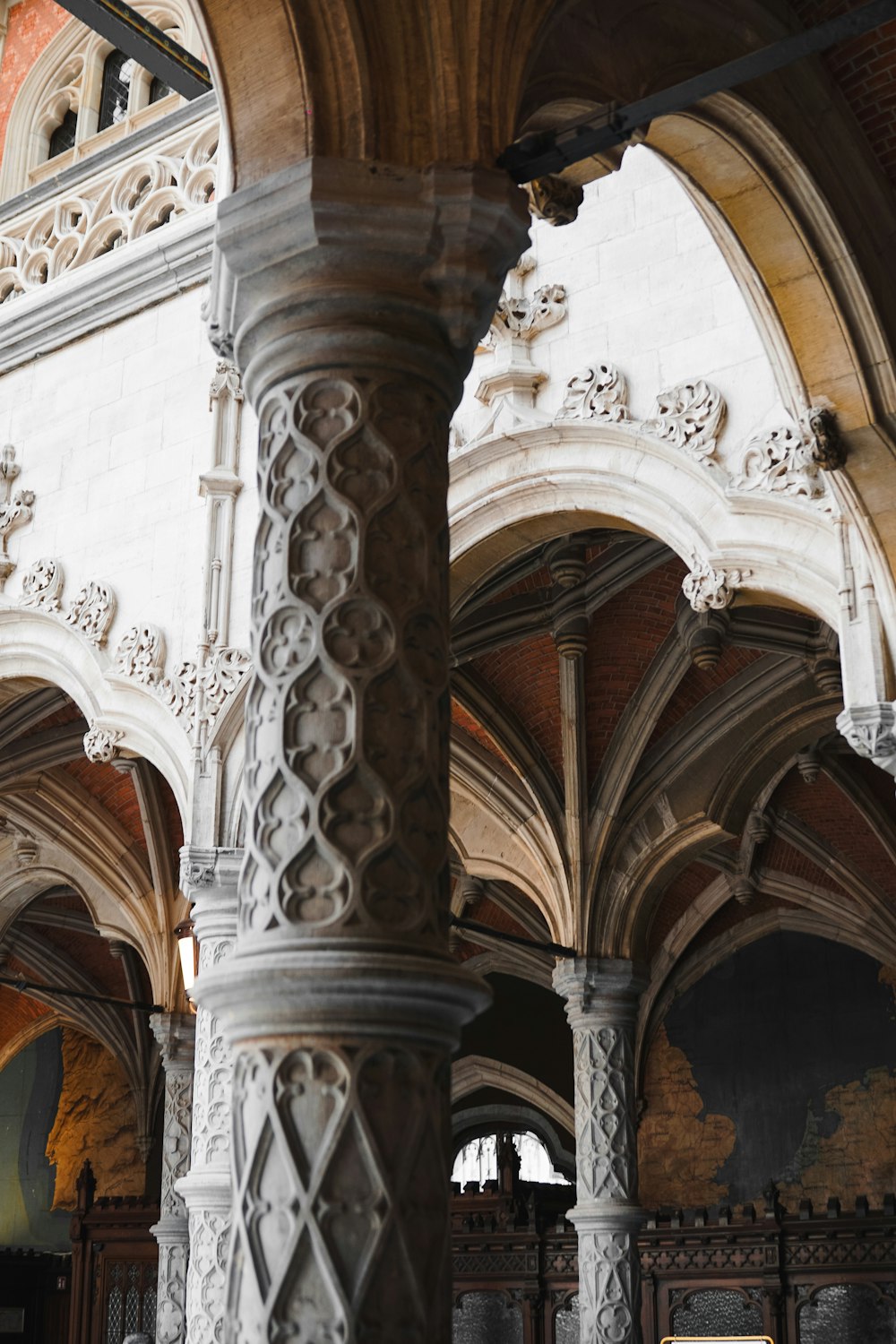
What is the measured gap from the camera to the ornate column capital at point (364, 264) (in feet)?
11.0

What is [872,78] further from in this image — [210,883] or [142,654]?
[142,654]

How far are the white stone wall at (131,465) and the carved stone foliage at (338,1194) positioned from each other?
6455 mm

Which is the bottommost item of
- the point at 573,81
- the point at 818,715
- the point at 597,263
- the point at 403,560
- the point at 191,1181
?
the point at 191,1181

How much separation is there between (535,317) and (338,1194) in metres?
6.48

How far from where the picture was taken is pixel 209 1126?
827 cm

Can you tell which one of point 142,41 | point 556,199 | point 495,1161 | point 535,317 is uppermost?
point 535,317

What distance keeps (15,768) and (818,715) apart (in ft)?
20.4

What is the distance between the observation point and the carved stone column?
31.6 ft

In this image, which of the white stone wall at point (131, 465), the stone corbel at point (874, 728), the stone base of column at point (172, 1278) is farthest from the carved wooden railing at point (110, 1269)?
the stone corbel at point (874, 728)

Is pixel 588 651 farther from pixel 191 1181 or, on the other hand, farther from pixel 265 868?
pixel 265 868

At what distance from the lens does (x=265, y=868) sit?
3029mm

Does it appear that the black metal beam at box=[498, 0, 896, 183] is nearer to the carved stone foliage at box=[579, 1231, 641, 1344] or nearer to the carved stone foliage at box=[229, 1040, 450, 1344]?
the carved stone foliage at box=[229, 1040, 450, 1344]

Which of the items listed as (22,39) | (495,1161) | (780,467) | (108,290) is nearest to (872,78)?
(780,467)

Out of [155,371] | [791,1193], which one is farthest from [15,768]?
[791,1193]
